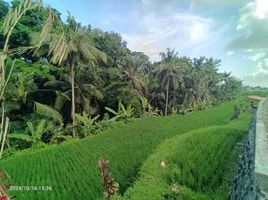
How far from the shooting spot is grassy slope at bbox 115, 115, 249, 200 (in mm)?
5734

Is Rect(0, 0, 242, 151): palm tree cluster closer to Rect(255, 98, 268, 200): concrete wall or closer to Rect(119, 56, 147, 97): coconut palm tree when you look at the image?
Rect(119, 56, 147, 97): coconut palm tree

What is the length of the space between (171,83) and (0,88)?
29455mm

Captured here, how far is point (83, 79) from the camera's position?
20.4 metres

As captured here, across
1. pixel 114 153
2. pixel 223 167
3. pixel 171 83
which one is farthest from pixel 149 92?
pixel 223 167

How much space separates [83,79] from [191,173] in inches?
594

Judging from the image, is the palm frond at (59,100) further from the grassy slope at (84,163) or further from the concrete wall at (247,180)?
the concrete wall at (247,180)

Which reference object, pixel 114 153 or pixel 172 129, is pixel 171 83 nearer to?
pixel 172 129

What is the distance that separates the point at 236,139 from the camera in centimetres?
905

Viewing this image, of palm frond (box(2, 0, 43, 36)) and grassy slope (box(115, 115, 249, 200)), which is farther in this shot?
grassy slope (box(115, 115, 249, 200))

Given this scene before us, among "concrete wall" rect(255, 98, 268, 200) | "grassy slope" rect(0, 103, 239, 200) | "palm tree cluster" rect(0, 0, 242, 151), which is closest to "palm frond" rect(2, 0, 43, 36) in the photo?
"concrete wall" rect(255, 98, 268, 200)

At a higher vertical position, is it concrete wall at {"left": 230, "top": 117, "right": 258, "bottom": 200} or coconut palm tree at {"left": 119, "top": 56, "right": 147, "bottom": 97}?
coconut palm tree at {"left": 119, "top": 56, "right": 147, "bottom": 97}

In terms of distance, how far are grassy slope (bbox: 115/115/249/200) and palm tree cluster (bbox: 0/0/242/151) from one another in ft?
13.5

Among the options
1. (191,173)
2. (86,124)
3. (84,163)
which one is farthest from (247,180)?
(86,124)

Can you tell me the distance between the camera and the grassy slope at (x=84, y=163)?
6.70 m
